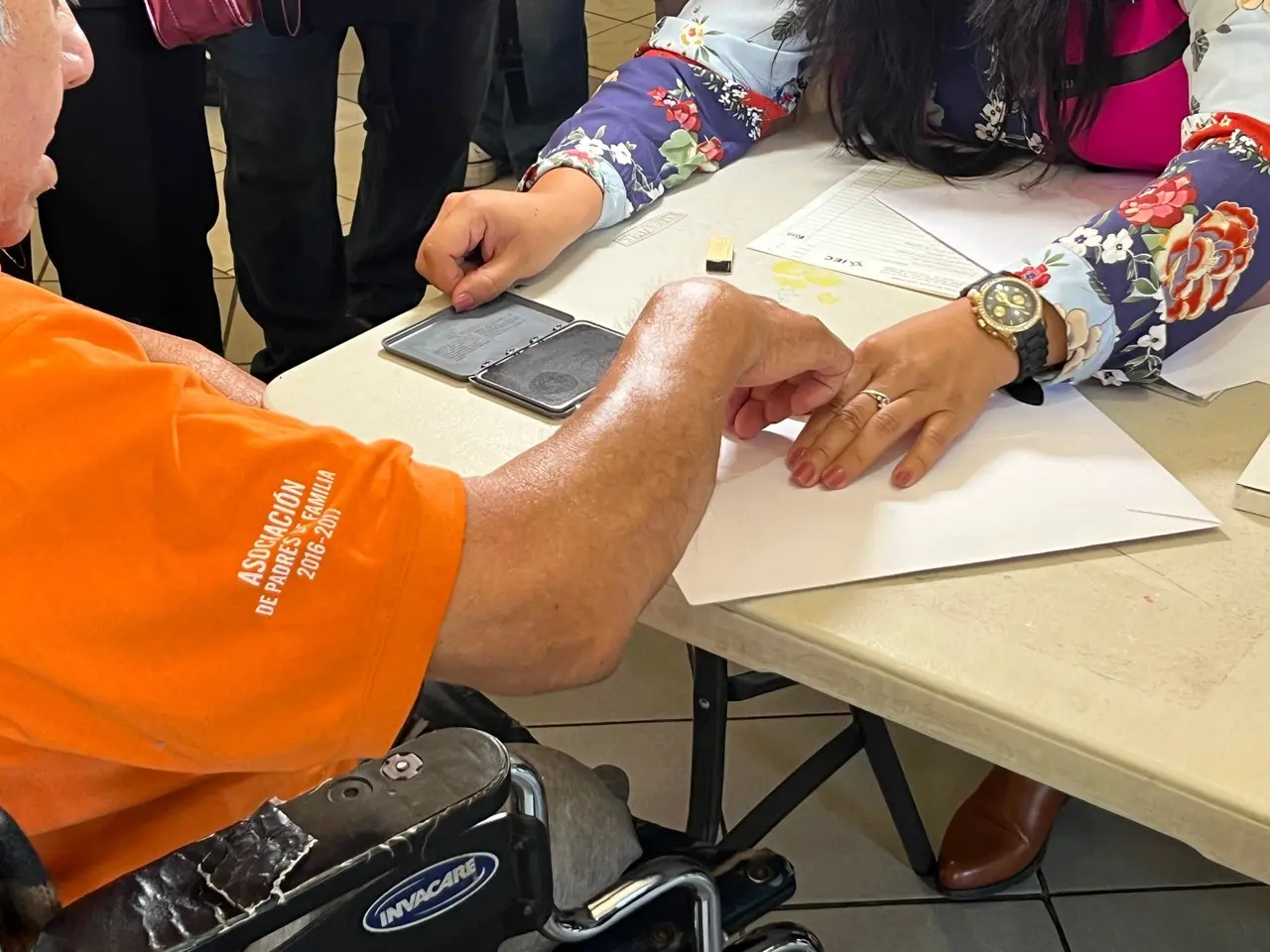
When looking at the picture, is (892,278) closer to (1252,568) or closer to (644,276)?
(644,276)

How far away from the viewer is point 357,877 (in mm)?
612

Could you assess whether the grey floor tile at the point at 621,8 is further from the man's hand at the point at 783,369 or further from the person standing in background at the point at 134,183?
the man's hand at the point at 783,369

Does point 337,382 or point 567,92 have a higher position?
point 337,382

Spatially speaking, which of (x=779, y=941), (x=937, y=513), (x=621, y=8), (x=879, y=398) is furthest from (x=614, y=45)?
(x=779, y=941)

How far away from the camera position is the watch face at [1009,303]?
3.22ft

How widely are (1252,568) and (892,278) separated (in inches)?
17.4

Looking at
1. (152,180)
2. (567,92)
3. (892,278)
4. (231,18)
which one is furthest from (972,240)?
(567,92)

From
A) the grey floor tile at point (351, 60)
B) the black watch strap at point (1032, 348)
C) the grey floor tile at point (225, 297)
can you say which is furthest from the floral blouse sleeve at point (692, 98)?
the grey floor tile at point (351, 60)

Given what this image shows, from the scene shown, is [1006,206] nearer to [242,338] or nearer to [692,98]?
[692,98]

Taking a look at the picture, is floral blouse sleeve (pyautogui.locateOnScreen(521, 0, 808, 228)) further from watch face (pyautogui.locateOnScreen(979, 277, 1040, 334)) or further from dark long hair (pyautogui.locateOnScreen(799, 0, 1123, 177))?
watch face (pyautogui.locateOnScreen(979, 277, 1040, 334))

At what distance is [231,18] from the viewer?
169cm

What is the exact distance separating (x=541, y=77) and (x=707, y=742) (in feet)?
6.63

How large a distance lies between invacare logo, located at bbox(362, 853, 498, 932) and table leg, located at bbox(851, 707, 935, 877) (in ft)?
2.40

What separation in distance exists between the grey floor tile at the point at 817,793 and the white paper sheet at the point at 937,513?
813 millimetres
